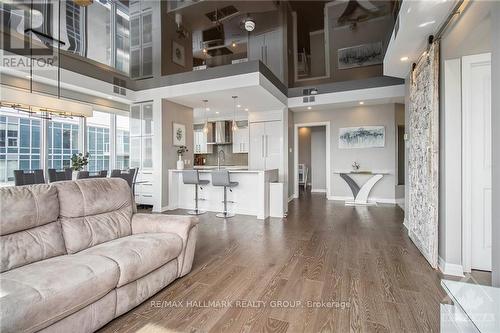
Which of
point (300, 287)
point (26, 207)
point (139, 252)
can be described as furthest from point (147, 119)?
point (300, 287)

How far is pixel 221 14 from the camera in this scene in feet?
21.0

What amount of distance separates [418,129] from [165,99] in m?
5.02

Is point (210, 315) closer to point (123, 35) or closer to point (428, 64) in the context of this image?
point (428, 64)

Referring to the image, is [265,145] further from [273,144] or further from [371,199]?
[371,199]

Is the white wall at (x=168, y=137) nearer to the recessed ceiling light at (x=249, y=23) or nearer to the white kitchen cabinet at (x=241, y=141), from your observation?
the white kitchen cabinet at (x=241, y=141)

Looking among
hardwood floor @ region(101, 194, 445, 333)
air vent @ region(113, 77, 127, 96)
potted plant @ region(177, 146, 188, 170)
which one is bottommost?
hardwood floor @ region(101, 194, 445, 333)

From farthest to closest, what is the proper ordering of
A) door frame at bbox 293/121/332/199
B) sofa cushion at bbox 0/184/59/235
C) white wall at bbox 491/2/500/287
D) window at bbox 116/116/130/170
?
1. door frame at bbox 293/121/332/199
2. window at bbox 116/116/130/170
3. sofa cushion at bbox 0/184/59/235
4. white wall at bbox 491/2/500/287

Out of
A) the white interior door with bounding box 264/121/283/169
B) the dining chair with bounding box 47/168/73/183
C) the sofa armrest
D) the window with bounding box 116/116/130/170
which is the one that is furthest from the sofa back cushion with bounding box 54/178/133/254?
the window with bounding box 116/116/130/170

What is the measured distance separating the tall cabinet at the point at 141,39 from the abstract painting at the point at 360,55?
5683 millimetres

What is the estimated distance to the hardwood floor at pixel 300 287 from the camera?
5.77ft

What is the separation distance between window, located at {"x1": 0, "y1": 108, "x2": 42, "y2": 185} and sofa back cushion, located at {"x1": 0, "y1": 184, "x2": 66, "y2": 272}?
153 inches

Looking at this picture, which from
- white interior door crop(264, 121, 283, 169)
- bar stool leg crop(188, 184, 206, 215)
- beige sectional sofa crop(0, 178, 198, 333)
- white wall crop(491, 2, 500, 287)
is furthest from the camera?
white interior door crop(264, 121, 283, 169)

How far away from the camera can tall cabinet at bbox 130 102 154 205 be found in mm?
5758

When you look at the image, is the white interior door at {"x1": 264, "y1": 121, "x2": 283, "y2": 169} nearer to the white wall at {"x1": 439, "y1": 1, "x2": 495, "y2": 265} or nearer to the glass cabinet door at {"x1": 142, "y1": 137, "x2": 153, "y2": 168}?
the glass cabinet door at {"x1": 142, "y1": 137, "x2": 153, "y2": 168}
